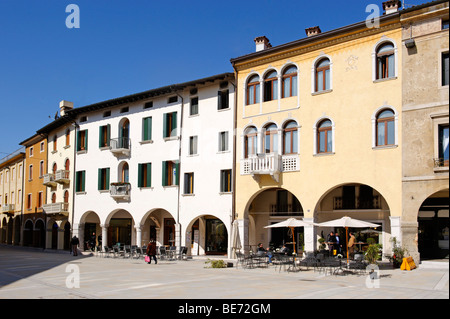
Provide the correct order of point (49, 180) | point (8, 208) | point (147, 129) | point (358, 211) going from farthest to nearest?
point (8, 208)
point (49, 180)
point (147, 129)
point (358, 211)

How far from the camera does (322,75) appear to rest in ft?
84.4

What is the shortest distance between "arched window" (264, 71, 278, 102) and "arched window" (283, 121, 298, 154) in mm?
1884

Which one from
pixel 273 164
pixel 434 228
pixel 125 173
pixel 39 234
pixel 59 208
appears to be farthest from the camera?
pixel 39 234

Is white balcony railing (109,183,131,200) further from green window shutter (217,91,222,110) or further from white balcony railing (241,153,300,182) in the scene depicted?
white balcony railing (241,153,300,182)

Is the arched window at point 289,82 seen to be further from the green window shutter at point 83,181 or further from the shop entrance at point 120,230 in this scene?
the green window shutter at point 83,181

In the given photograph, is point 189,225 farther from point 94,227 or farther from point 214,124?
point 94,227

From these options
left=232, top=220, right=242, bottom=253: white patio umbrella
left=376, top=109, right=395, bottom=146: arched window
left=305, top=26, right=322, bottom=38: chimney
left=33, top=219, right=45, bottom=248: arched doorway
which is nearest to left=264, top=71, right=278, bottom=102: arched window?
left=305, top=26, right=322, bottom=38: chimney

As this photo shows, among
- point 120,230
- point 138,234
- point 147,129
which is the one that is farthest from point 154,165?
point 120,230

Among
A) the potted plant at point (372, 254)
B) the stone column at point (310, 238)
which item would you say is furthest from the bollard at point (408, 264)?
the stone column at point (310, 238)

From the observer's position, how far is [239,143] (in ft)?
94.9

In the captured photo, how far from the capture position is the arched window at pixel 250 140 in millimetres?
28344

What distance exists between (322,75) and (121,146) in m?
16.6

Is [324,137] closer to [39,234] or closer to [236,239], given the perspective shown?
[236,239]
